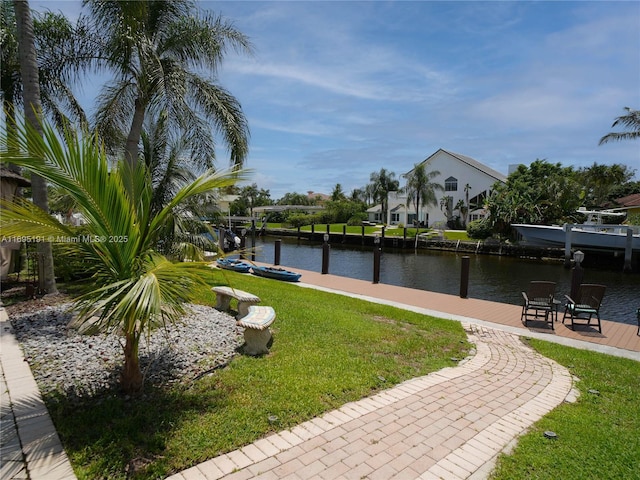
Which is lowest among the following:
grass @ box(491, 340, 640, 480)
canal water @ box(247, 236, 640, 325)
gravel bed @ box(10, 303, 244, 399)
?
canal water @ box(247, 236, 640, 325)

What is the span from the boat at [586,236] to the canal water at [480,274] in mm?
1983

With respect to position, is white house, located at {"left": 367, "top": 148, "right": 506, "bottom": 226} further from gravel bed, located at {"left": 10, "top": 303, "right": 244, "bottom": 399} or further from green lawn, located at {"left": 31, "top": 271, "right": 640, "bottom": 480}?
gravel bed, located at {"left": 10, "top": 303, "right": 244, "bottom": 399}

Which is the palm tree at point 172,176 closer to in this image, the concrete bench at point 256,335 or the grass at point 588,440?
the concrete bench at point 256,335

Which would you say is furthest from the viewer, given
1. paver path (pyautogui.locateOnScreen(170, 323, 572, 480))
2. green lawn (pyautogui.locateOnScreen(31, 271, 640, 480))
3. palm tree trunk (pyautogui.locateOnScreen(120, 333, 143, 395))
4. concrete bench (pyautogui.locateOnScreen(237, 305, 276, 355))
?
concrete bench (pyautogui.locateOnScreen(237, 305, 276, 355))

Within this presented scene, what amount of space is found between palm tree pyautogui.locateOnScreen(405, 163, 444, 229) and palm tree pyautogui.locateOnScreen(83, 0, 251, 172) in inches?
1610

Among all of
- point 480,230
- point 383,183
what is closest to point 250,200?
point 383,183

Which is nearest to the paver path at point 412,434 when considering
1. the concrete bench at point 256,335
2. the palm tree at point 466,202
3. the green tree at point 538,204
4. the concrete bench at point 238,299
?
the concrete bench at point 256,335

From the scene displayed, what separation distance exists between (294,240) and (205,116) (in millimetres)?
37185

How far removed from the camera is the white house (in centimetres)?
4809

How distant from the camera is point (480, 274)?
22016 millimetres

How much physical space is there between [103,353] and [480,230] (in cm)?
3627

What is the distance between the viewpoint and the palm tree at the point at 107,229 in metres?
3.02

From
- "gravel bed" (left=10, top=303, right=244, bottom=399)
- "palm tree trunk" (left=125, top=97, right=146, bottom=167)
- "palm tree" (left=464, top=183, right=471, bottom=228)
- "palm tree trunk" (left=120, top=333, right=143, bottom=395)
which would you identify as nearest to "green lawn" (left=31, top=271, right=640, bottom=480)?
"palm tree trunk" (left=120, top=333, right=143, bottom=395)

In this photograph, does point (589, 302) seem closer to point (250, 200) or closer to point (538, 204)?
point (538, 204)
